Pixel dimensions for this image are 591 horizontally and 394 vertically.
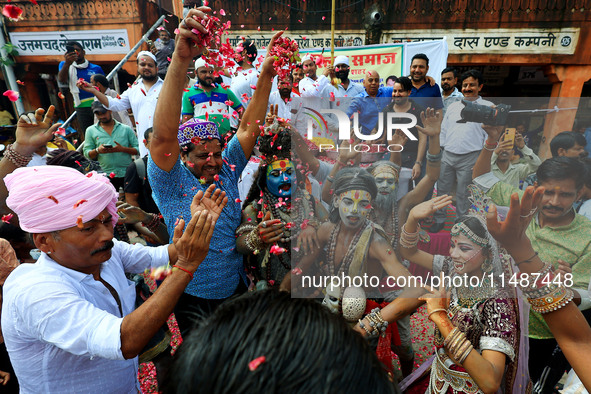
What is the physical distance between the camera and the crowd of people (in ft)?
2.40

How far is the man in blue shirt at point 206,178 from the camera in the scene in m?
1.81

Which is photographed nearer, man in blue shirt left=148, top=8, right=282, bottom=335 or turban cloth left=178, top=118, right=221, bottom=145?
man in blue shirt left=148, top=8, right=282, bottom=335

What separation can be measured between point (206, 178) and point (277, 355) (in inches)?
62.0

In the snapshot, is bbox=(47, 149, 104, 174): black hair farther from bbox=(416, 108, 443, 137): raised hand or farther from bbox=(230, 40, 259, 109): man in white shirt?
bbox=(416, 108, 443, 137): raised hand

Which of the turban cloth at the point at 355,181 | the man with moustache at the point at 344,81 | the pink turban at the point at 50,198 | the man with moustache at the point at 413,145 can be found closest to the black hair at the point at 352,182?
the turban cloth at the point at 355,181

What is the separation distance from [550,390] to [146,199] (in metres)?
3.55

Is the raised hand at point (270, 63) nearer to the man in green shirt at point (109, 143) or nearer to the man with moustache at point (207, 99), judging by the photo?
the man with moustache at point (207, 99)

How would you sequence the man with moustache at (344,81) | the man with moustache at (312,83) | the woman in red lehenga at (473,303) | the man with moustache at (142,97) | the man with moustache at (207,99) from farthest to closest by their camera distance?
the man with moustache at (344,81) → the man with moustache at (312,83) → the man with moustache at (142,97) → the man with moustache at (207,99) → the woman in red lehenga at (473,303)

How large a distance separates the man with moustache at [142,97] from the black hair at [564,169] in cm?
418

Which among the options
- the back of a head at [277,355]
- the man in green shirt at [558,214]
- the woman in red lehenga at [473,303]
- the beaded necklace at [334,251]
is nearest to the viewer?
the back of a head at [277,355]

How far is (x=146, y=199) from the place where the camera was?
128 inches

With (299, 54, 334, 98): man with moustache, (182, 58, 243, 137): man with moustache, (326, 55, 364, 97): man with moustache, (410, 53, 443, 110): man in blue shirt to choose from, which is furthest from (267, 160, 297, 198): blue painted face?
(326, 55, 364, 97): man with moustache

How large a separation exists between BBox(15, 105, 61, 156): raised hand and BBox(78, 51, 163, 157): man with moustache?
2.15m

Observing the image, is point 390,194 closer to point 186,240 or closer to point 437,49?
point 186,240
